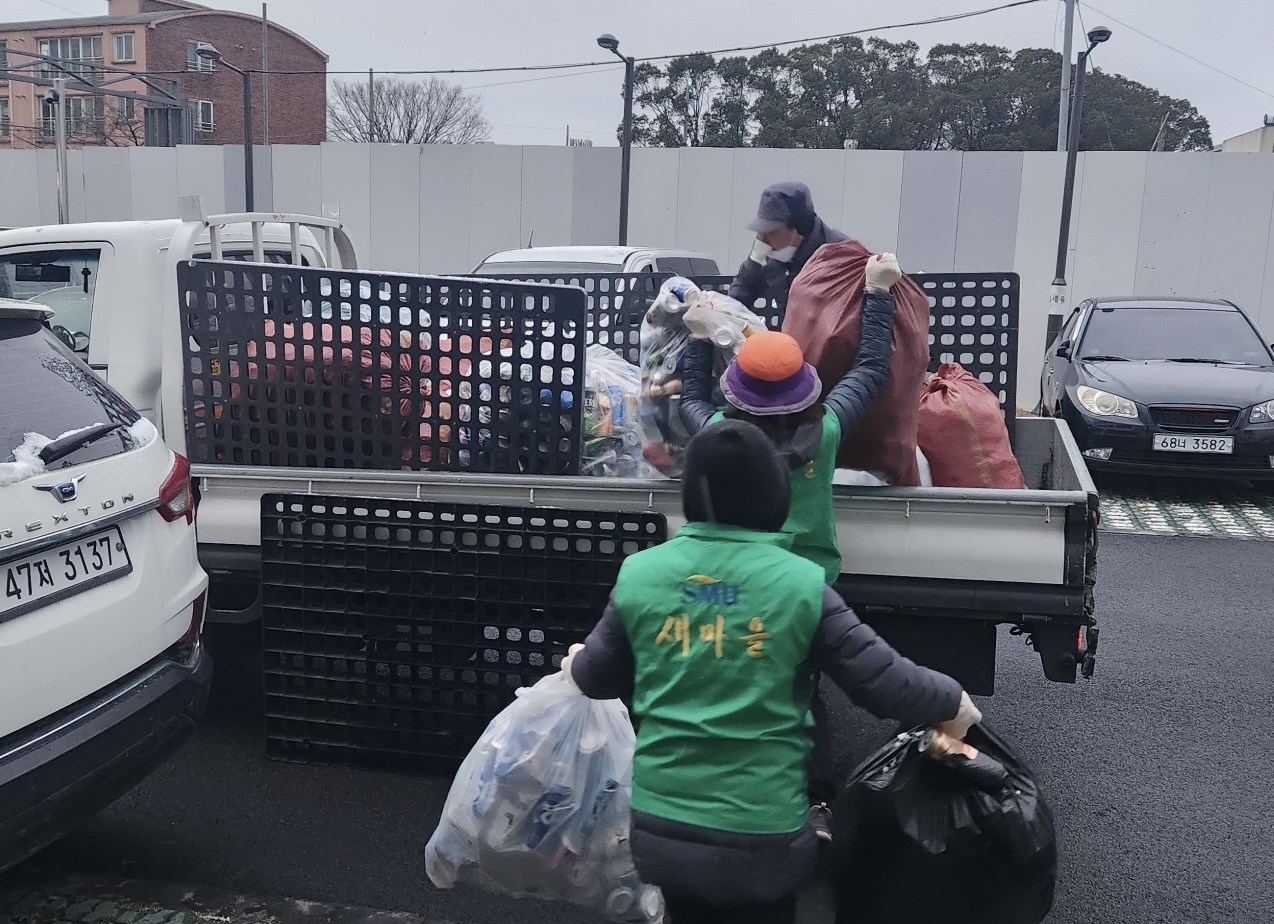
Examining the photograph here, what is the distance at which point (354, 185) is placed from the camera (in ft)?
70.5

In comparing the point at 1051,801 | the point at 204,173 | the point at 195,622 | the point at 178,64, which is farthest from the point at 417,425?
the point at 178,64

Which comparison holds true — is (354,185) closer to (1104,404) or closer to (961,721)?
(1104,404)

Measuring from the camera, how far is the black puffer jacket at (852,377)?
11.2ft

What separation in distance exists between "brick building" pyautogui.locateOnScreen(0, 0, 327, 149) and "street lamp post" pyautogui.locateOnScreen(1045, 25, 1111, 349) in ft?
145

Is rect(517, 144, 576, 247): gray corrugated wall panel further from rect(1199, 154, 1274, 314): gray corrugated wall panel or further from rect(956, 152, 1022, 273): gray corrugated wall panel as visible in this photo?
rect(1199, 154, 1274, 314): gray corrugated wall panel

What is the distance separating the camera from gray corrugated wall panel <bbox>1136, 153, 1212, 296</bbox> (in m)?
16.8

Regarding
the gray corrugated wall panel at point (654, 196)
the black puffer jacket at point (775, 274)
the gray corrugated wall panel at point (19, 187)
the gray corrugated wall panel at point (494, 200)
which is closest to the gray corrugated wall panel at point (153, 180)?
the gray corrugated wall panel at point (19, 187)

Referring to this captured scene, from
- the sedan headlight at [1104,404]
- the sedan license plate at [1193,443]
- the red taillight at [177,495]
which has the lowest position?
the sedan license plate at [1193,443]

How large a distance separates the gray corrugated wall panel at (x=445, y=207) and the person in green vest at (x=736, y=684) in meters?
19.1

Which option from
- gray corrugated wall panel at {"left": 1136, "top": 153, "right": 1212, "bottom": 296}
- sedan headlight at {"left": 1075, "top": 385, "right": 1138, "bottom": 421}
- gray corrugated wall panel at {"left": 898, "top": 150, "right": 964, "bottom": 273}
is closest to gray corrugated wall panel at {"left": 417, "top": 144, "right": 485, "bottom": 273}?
gray corrugated wall panel at {"left": 898, "top": 150, "right": 964, "bottom": 273}

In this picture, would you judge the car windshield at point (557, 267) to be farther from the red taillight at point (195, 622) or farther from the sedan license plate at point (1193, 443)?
the red taillight at point (195, 622)

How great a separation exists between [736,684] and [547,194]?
19213mm

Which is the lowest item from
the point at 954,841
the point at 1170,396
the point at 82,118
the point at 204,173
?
the point at 954,841

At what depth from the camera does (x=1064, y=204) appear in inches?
638
